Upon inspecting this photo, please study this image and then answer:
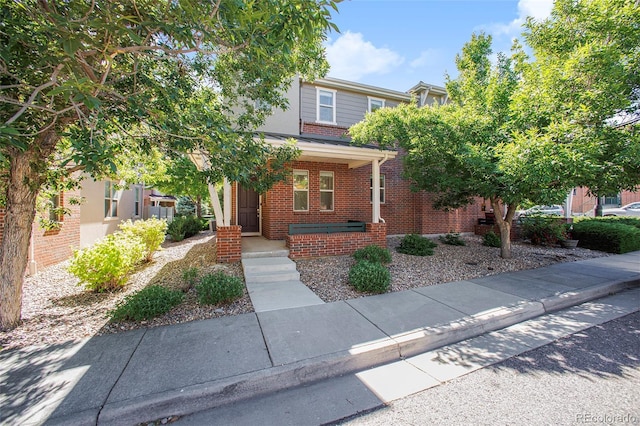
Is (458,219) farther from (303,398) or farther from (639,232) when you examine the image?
(303,398)

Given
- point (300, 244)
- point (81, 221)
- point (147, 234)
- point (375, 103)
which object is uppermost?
point (375, 103)

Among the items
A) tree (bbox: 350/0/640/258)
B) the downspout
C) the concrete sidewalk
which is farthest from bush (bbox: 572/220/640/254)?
the downspout

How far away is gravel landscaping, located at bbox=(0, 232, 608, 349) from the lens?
12.0 feet

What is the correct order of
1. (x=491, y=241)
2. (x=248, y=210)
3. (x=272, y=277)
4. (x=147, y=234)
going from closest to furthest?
(x=272, y=277) < (x=147, y=234) < (x=491, y=241) < (x=248, y=210)

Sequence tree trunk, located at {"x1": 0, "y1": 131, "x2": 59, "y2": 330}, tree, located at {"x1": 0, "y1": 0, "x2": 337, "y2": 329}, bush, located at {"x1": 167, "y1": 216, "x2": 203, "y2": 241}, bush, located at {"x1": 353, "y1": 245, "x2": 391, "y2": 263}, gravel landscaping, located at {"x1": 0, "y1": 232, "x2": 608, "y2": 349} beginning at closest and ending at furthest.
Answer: tree, located at {"x1": 0, "y1": 0, "x2": 337, "y2": 329}, tree trunk, located at {"x1": 0, "y1": 131, "x2": 59, "y2": 330}, gravel landscaping, located at {"x1": 0, "y1": 232, "x2": 608, "y2": 349}, bush, located at {"x1": 353, "y1": 245, "x2": 391, "y2": 263}, bush, located at {"x1": 167, "y1": 216, "x2": 203, "y2": 241}

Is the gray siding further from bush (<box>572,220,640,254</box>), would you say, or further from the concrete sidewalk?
bush (<box>572,220,640,254</box>)

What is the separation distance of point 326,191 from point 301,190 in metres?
0.97

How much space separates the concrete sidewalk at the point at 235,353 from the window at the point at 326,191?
5136 mm

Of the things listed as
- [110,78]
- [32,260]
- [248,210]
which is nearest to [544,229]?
[248,210]

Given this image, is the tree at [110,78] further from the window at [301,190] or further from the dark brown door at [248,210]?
the dark brown door at [248,210]

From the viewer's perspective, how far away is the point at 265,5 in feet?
9.29

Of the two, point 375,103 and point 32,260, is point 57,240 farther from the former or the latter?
point 375,103

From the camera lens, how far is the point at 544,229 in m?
10.1

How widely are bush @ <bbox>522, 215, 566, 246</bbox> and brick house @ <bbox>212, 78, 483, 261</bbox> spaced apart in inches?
89.2
